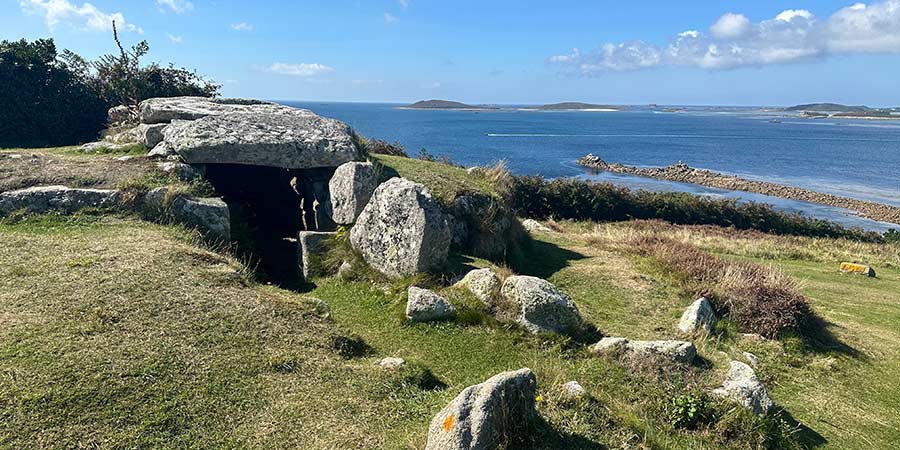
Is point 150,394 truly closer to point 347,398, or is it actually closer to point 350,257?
point 347,398

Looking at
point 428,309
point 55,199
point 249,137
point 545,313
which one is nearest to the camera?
point 545,313

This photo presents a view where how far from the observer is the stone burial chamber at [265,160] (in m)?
15.9

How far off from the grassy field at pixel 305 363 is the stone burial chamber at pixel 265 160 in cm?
295

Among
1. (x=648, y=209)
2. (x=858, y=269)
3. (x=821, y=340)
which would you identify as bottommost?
(x=648, y=209)

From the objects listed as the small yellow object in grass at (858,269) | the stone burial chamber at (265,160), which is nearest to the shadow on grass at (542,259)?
the stone burial chamber at (265,160)

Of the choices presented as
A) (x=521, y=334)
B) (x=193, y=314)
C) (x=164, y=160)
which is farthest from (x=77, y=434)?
(x=164, y=160)

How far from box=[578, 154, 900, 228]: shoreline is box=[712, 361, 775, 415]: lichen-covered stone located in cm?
4718

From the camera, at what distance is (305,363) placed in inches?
345

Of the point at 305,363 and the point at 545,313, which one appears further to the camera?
the point at 545,313

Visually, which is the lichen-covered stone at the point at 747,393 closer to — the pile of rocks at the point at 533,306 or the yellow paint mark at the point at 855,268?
the pile of rocks at the point at 533,306

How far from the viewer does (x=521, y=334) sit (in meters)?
10.6

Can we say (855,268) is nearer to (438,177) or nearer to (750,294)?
(750,294)

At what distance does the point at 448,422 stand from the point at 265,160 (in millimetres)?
11907

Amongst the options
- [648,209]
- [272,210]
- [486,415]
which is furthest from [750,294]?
[648,209]
